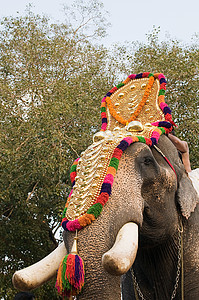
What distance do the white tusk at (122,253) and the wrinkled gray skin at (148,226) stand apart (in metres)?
0.05

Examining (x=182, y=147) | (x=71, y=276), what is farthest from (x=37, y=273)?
(x=182, y=147)

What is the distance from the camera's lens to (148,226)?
2.74 meters

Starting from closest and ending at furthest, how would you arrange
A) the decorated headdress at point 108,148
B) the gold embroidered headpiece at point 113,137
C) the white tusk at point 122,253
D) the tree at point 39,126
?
the white tusk at point 122,253, the decorated headdress at point 108,148, the gold embroidered headpiece at point 113,137, the tree at point 39,126

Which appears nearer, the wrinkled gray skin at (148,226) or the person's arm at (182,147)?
the wrinkled gray skin at (148,226)

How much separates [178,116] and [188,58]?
1861 mm

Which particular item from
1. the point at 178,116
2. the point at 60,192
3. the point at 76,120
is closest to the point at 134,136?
Result: the point at 60,192

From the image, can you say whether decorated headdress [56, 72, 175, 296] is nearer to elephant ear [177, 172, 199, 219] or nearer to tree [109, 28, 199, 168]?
elephant ear [177, 172, 199, 219]

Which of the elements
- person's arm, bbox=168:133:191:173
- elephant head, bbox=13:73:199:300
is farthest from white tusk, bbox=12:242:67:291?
person's arm, bbox=168:133:191:173

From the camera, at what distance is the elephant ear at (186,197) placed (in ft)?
9.75

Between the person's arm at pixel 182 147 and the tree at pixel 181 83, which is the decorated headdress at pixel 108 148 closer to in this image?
the person's arm at pixel 182 147

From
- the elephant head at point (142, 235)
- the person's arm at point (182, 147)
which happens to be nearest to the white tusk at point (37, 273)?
the elephant head at point (142, 235)

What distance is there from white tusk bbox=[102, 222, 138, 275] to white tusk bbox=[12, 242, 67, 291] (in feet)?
1.32

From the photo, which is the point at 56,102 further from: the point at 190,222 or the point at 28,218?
the point at 190,222

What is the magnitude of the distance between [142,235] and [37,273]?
32.5 inches
